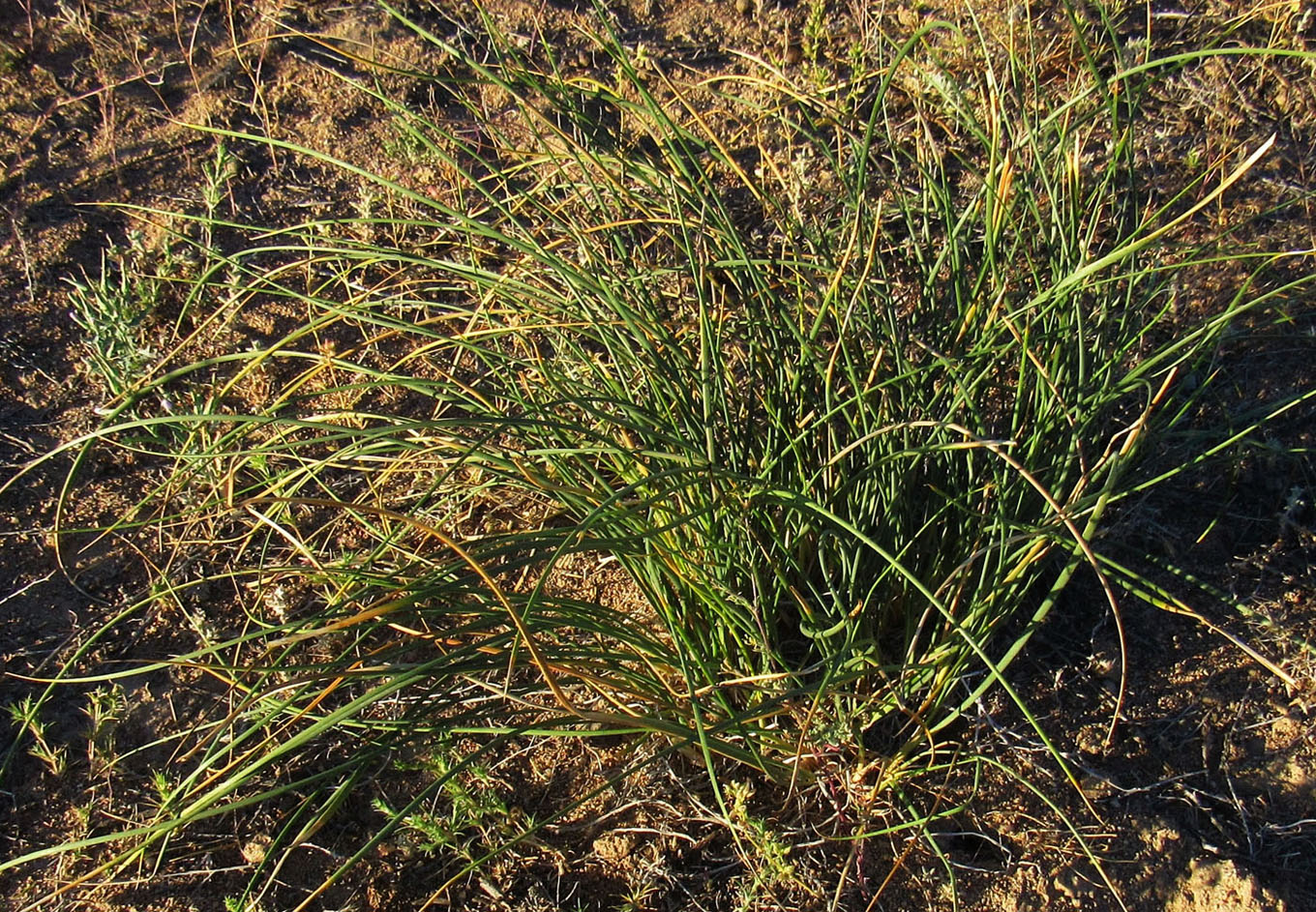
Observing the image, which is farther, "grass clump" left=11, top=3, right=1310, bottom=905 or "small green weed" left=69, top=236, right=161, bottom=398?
"small green weed" left=69, top=236, right=161, bottom=398

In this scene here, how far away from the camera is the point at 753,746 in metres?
1.64

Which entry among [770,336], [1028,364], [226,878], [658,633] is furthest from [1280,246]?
[226,878]

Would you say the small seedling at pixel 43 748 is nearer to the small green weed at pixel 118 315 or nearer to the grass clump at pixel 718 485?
the grass clump at pixel 718 485

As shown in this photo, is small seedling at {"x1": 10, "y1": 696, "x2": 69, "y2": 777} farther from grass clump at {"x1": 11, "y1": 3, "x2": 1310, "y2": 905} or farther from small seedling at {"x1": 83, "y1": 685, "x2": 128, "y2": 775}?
grass clump at {"x1": 11, "y1": 3, "x2": 1310, "y2": 905}

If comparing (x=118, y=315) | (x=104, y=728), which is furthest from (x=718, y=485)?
(x=118, y=315)

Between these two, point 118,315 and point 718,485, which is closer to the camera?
point 718,485

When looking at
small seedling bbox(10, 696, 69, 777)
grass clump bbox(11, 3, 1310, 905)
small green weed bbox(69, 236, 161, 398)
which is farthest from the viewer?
small green weed bbox(69, 236, 161, 398)

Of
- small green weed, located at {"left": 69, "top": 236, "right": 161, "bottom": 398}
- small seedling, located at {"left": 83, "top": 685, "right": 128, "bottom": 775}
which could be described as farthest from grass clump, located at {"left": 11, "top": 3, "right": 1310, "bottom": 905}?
small green weed, located at {"left": 69, "top": 236, "right": 161, "bottom": 398}

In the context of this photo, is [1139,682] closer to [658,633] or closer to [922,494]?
[922,494]

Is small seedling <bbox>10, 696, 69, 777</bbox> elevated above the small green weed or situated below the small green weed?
below

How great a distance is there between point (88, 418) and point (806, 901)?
1.82 metres

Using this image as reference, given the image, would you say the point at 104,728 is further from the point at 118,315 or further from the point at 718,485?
the point at 718,485


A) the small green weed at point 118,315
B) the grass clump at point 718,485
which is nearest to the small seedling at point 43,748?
the grass clump at point 718,485

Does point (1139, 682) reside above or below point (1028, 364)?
below
